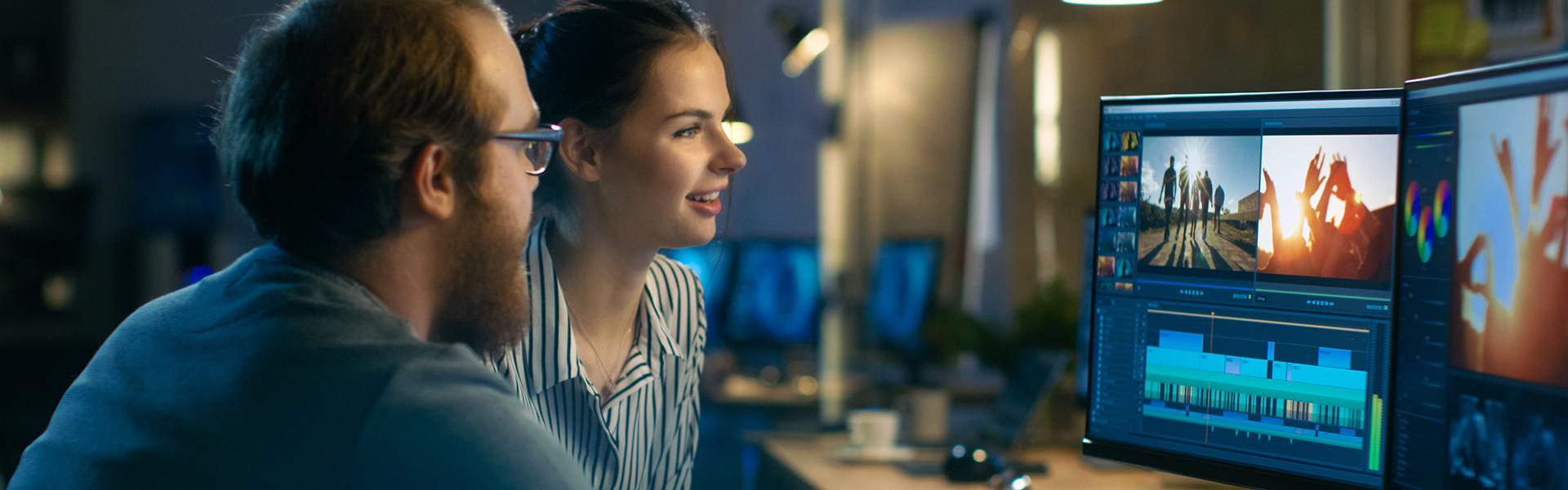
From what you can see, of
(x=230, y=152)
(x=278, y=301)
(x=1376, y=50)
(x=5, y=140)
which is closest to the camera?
(x=278, y=301)

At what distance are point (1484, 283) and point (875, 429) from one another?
4.67ft

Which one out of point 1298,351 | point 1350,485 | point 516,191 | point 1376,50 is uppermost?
point 1376,50

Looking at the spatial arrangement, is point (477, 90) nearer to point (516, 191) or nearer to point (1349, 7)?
point (516, 191)

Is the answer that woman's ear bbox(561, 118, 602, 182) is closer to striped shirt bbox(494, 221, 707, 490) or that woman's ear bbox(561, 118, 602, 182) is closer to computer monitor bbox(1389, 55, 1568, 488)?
striped shirt bbox(494, 221, 707, 490)

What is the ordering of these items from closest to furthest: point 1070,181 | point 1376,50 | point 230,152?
point 230,152 → point 1376,50 → point 1070,181

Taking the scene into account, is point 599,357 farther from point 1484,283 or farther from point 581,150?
point 1484,283

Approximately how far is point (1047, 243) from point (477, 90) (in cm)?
279

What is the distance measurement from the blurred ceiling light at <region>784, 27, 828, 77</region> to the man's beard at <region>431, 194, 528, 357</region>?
3.64m

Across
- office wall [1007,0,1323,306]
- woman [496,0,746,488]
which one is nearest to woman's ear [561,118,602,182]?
woman [496,0,746,488]

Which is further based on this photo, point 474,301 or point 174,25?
point 174,25

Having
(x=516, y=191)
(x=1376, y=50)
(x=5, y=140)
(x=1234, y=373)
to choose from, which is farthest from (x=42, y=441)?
(x=5, y=140)

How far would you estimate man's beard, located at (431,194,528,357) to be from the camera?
1064 mm

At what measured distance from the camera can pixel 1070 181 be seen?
11.8 feet

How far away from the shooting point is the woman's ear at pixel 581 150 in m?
1.64
